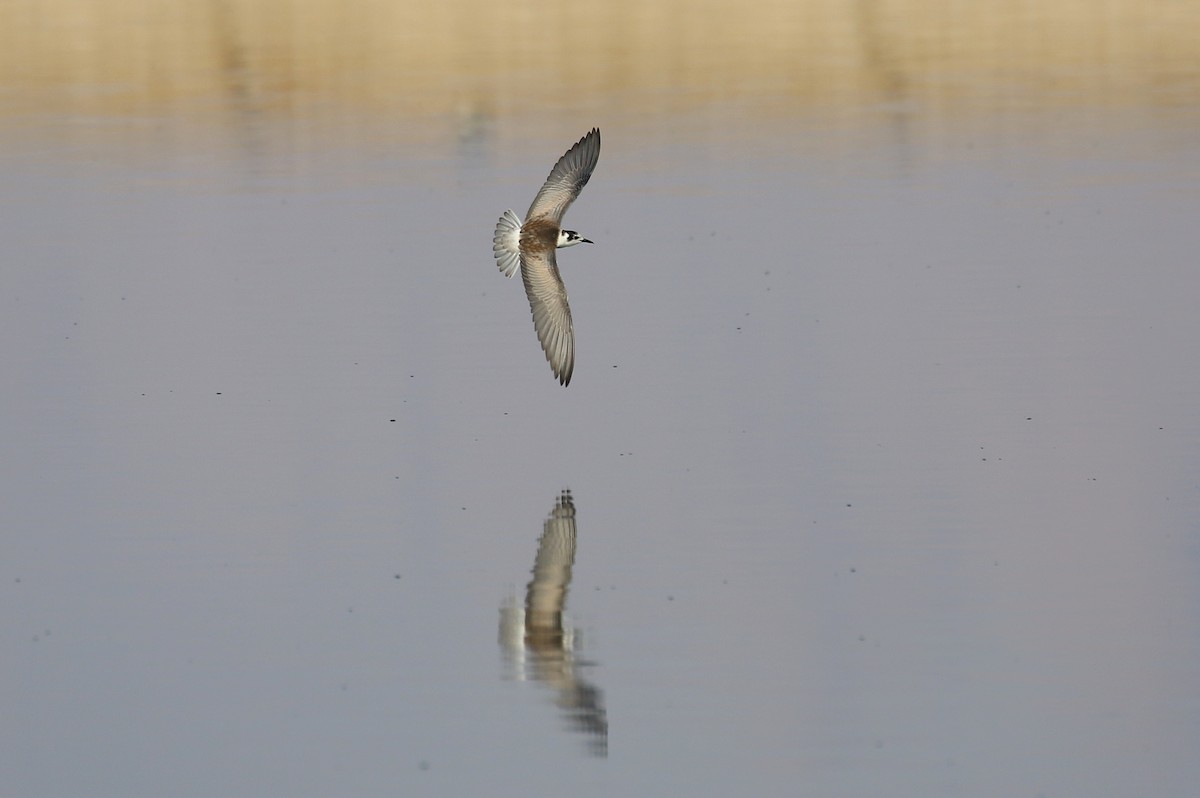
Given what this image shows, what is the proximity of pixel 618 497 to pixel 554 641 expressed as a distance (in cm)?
189

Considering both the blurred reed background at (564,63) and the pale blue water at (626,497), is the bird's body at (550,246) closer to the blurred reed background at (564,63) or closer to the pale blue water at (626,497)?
the pale blue water at (626,497)

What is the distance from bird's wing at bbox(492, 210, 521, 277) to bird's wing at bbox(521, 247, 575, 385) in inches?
11.0

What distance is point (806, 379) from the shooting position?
11945mm

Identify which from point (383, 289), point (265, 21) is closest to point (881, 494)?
point (383, 289)

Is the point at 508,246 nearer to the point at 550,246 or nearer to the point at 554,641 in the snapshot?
the point at 550,246

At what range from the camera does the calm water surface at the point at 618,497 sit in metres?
7.28

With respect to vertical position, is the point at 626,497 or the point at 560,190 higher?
the point at 560,190

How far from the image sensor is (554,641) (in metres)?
8.19

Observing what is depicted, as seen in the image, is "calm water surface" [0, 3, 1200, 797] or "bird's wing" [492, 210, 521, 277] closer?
"calm water surface" [0, 3, 1200, 797]

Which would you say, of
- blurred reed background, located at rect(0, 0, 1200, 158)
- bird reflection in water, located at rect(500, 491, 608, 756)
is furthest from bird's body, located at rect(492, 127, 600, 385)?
blurred reed background, located at rect(0, 0, 1200, 158)

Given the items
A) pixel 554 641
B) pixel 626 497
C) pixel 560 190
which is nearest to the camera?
Answer: pixel 554 641

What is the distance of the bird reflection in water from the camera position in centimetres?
746

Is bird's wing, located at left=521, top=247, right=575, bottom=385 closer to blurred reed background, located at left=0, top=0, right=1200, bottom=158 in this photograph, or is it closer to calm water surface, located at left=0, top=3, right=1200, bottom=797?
calm water surface, located at left=0, top=3, right=1200, bottom=797

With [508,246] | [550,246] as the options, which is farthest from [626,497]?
[508,246]
